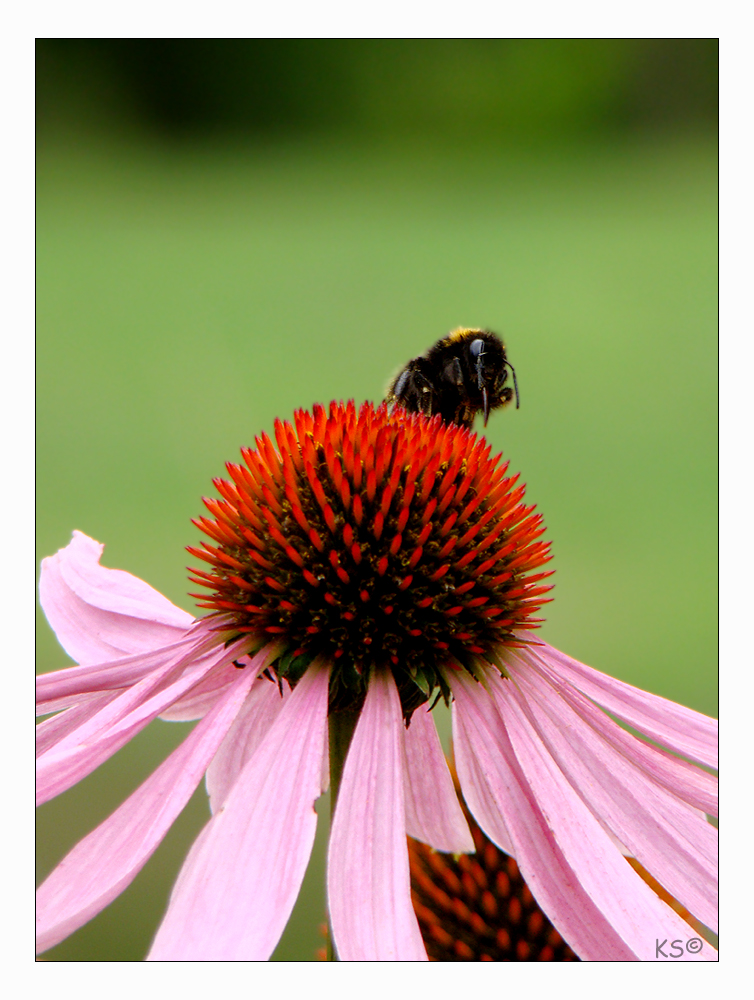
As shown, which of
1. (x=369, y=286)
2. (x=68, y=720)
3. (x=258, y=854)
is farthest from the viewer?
(x=369, y=286)

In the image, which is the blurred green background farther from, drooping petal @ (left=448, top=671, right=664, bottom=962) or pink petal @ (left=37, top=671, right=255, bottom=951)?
drooping petal @ (left=448, top=671, right=664, bottom=962)

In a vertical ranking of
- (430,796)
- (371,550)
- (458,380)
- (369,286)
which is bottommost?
(430,796)

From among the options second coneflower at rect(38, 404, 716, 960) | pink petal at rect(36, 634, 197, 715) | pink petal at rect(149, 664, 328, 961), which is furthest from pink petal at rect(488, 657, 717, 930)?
pink petal at rect(36, 634, 197, 715)

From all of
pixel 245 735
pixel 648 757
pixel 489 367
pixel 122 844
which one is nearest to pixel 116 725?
pixel 122 844

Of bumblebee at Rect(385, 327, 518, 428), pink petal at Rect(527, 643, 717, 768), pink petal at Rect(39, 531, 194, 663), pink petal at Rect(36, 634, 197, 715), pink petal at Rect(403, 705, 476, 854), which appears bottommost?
pink petal at Rect(403, 705, 476, 854)

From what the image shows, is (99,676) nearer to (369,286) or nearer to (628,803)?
(628,803)

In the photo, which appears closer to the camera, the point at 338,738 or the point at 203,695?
the point at 338,738

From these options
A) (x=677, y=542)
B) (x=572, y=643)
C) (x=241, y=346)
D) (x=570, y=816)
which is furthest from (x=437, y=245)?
(x=570, y=816)
